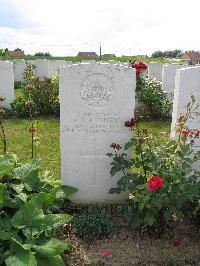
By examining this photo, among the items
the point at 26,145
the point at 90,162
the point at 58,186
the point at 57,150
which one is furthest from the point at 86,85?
the point at 26,145

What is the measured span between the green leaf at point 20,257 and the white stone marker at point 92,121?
4.97 feet

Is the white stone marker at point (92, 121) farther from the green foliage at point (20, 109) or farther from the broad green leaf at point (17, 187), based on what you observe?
the green foliage at point (20, 109)

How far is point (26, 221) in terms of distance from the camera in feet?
10.4

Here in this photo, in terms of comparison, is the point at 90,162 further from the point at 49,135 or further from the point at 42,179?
the point at 49,135

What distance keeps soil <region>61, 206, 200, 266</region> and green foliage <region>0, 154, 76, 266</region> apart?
36 centimetres

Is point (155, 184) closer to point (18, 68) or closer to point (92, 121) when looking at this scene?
point (92, 121)

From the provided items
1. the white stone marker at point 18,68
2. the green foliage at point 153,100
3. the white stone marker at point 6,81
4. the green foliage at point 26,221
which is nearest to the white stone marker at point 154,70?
the green foliage at point 153,100

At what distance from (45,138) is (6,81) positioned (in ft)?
10.2

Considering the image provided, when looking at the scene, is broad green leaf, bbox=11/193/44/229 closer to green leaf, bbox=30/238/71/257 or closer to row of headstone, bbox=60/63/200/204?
green leaf, bbox=30/238/71/257

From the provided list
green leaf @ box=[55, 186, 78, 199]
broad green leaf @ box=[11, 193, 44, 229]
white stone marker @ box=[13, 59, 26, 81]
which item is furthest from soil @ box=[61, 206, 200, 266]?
white stone marker @ box=[13, 59, 26, 81]

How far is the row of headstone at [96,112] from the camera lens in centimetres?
418

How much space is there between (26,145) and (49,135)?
855mm

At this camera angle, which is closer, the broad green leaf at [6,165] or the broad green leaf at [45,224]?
the broad green leaf at [45,224]

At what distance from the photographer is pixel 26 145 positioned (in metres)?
6.89
